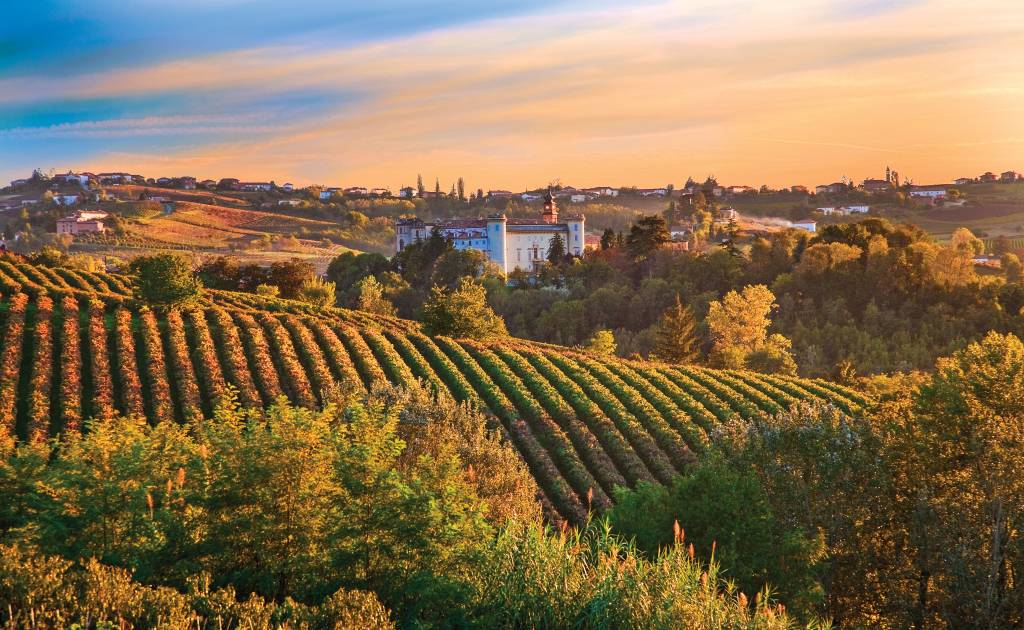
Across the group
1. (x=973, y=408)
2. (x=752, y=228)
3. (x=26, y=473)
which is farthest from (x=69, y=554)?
(x=752, y=228)

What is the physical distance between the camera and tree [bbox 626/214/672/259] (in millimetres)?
111500

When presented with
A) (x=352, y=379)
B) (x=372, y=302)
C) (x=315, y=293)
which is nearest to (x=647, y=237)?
(x=372, y=302)

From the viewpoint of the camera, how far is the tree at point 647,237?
111500 millimetres

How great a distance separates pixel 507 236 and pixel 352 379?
4207 inches

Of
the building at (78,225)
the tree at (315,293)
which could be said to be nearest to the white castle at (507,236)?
the tree at (315,293)

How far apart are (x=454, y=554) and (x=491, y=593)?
4.49 feet

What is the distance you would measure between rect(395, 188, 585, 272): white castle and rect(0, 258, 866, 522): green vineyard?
88.3m

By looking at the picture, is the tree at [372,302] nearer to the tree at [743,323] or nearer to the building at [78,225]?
the tree at [743,323]

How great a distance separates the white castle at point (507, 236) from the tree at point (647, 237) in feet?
87.1

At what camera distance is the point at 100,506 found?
14.2 metres

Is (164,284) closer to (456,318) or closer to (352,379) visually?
(352,379)

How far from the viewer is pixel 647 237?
11156 centimetres

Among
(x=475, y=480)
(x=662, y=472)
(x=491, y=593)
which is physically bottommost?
(x=662, y=472)

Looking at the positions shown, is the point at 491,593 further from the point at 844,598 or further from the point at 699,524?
the point at 844,598
